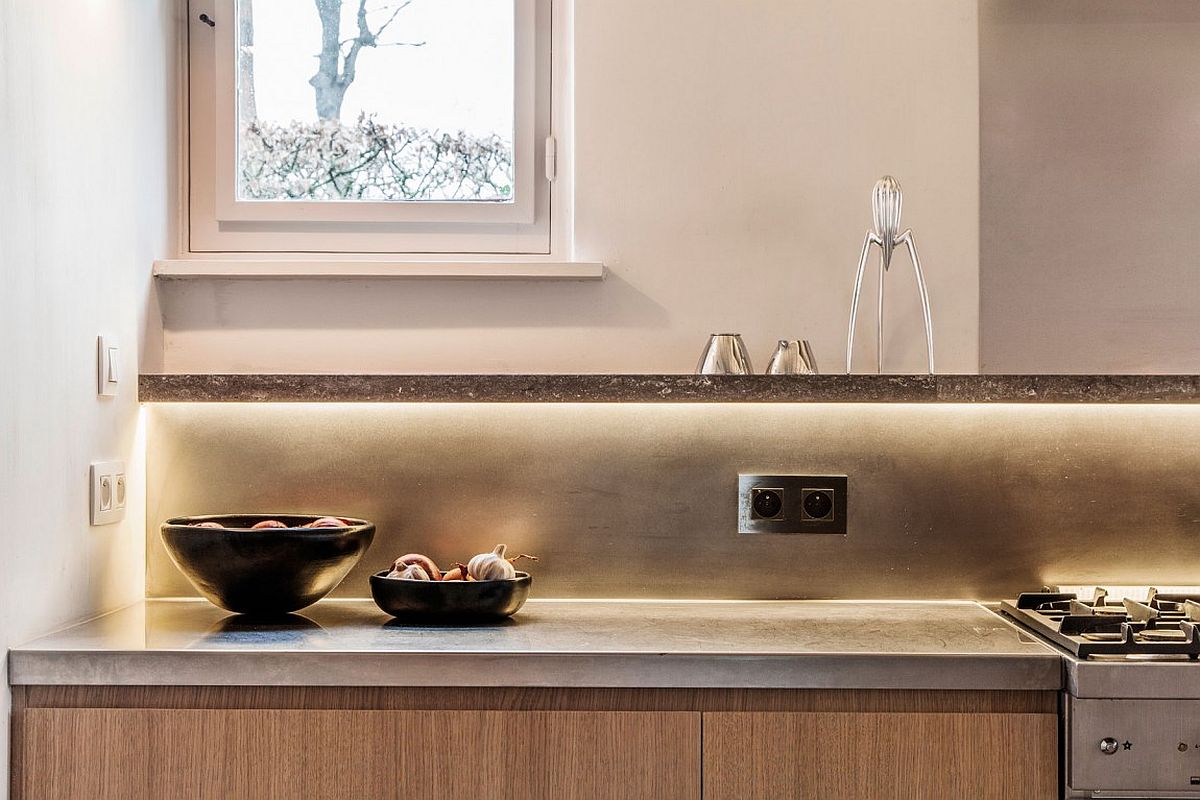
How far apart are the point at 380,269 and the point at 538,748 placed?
85cm

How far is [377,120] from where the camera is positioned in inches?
75.0

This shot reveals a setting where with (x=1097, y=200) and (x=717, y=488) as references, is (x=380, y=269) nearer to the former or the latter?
(x=717, y=488)

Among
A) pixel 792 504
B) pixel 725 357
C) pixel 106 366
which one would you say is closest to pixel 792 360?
pixel 725 357

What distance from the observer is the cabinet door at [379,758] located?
4.33ft

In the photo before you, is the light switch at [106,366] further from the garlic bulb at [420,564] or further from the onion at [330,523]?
the garlic bulb at [420,564]

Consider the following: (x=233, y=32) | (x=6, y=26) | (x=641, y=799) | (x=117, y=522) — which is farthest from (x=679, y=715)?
(x=233, y=32)

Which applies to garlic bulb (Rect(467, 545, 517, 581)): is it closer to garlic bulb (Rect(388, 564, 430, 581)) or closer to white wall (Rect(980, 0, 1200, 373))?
garlic bulb (Rect(388, 564, 430, 581))

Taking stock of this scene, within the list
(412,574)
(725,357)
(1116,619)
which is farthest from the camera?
(725,357)

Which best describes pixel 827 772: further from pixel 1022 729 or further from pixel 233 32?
pixel 233 32

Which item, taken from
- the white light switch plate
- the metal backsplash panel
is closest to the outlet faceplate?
the metal backsplash panel

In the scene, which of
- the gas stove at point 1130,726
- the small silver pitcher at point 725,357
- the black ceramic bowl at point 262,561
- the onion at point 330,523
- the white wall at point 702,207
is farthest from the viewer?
the white wall at point 702,207

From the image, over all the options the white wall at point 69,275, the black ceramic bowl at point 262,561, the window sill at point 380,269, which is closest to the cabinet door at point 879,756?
the black ceramic bowl at point 262,561

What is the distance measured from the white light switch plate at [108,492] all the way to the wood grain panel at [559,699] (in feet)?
1.14

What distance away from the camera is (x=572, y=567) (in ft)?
5.90
